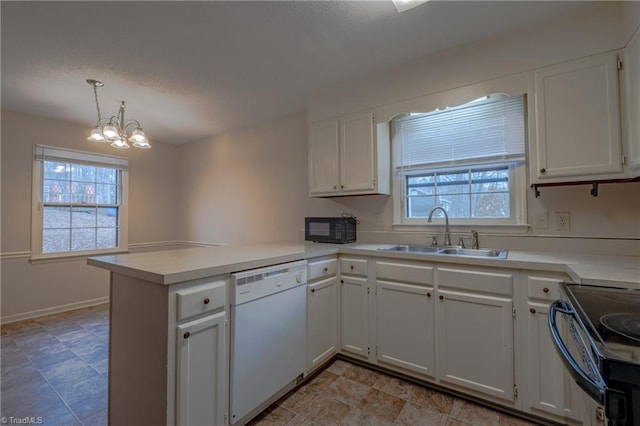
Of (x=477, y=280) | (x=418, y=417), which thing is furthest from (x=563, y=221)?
(x=418, y=417)

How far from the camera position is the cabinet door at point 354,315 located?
2176 millimetres

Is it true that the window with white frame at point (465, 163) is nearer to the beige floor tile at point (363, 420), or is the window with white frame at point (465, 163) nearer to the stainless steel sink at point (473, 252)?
the stainless steel sink at point (473, 252)

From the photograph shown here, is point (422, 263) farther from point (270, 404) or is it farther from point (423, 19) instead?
point (423, 19)

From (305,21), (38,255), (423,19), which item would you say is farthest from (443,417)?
(38,255)

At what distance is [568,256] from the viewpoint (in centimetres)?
172

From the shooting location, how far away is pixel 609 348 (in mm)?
679

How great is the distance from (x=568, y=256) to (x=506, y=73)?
1.24m

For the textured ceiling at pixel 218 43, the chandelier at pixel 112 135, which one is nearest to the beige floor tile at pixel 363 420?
the textured ceiling at pixel 218 43

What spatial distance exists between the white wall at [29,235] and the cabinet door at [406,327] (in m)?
3.76

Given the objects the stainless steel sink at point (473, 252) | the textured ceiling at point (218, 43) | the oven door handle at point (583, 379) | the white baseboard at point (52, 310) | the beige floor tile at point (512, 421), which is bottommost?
the beige floor tile at point (512, 421)

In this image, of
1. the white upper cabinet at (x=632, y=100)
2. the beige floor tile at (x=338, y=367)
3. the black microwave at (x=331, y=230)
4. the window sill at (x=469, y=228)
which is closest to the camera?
the white upper cabinet at (x=632, y=100)

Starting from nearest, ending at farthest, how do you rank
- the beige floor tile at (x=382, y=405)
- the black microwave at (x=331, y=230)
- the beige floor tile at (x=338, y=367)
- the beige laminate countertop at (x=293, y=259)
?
the beige laminate countertop at (x=293, y=259) → the beige floor tile at (x=382, y=405) → the beige floor tile at (x=338, y=367) → the black microwave at (x=331, y=230)

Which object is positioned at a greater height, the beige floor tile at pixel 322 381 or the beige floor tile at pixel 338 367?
the beige floor tile at pixel 338 367

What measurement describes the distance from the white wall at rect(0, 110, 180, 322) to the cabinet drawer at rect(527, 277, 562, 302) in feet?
15.2
